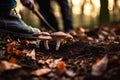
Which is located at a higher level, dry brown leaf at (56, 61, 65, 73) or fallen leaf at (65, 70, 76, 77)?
dry brown leaf at (56, 61, 65, 73)

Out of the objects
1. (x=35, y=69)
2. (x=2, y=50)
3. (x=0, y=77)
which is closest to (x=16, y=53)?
(x=2, y=50)

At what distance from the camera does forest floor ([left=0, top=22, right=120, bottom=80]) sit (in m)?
3.19

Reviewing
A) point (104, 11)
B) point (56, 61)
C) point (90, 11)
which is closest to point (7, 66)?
point (56, 61)

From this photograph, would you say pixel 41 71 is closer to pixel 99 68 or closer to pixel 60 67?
pixel 60 67

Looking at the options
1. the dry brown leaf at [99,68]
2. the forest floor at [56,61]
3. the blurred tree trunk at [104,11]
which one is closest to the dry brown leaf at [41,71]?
the forest floor at [56,61]

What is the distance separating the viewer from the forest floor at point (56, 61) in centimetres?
319

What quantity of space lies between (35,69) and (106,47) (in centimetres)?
122

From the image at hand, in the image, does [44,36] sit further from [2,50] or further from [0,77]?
[0,77]

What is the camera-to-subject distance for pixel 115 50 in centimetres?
405

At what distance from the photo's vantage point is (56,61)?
3869mm

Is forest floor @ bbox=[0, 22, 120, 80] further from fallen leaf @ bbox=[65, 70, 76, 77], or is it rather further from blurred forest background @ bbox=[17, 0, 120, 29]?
blurred forest background @ bbox=[17, 0, 120, 29]

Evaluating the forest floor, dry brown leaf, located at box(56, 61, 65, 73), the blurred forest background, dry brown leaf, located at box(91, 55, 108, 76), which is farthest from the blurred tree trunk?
dry brown leaf, located at box(91, 55, 108, 76)

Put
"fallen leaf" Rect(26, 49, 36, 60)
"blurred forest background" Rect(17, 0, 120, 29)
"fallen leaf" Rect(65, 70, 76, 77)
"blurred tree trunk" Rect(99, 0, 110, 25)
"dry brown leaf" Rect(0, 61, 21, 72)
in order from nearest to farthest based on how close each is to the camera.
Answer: "dry brown leaf" Rect(0, 61, 21, 72), "fallen leaf" Rect(65, 70, 76, 77), "fallen leaf" Rect(26, 49, 36, 60), "blurred tree trunk" Rect(99, 0, 110, 25), "blurred forest background" Rect(17, 0, 120, 29)

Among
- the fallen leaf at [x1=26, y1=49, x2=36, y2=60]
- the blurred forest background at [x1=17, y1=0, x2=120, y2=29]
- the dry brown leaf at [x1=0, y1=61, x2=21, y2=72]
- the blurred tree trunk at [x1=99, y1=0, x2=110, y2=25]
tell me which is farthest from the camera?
the blurred forest background at [x1=17, y1=0, x2=120, y2=29]
